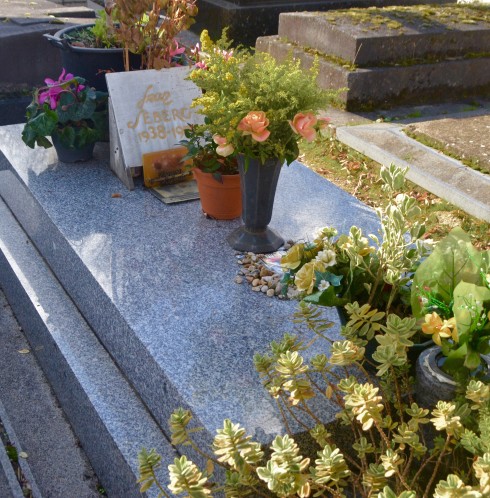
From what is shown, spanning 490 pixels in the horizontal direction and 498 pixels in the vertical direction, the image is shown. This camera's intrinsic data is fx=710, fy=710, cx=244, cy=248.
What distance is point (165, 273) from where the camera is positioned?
2766 mm

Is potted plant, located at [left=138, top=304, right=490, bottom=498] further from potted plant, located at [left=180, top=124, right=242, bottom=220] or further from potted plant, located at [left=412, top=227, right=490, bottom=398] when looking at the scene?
potted plant, located at [left=180, top=124, right=242, bottom=220]

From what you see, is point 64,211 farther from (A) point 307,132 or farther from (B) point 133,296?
(A) point 307,132

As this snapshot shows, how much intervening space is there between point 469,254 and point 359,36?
398 cm

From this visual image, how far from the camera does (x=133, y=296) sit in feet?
A: 8.55

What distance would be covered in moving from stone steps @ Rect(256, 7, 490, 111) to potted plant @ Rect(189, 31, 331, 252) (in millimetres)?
2813

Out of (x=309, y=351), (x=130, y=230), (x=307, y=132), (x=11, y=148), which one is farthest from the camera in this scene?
(x=11, y=148)

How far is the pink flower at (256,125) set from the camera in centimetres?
248

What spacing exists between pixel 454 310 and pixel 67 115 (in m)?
2.40

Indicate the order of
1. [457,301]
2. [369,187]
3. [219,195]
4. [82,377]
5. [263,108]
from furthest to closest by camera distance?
[369,187], [219,195], [263,108], [82,377], [457,301]

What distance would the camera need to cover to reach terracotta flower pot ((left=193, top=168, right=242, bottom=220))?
3014mm

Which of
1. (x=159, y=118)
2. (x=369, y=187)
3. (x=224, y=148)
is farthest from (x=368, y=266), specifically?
(x=369, y=187)

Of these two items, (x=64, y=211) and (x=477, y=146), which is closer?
(x=64, y=211)

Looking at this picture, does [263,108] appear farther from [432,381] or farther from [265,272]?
[432,381]

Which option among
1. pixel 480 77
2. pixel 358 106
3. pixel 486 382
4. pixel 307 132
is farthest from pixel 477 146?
pixel 486 382
